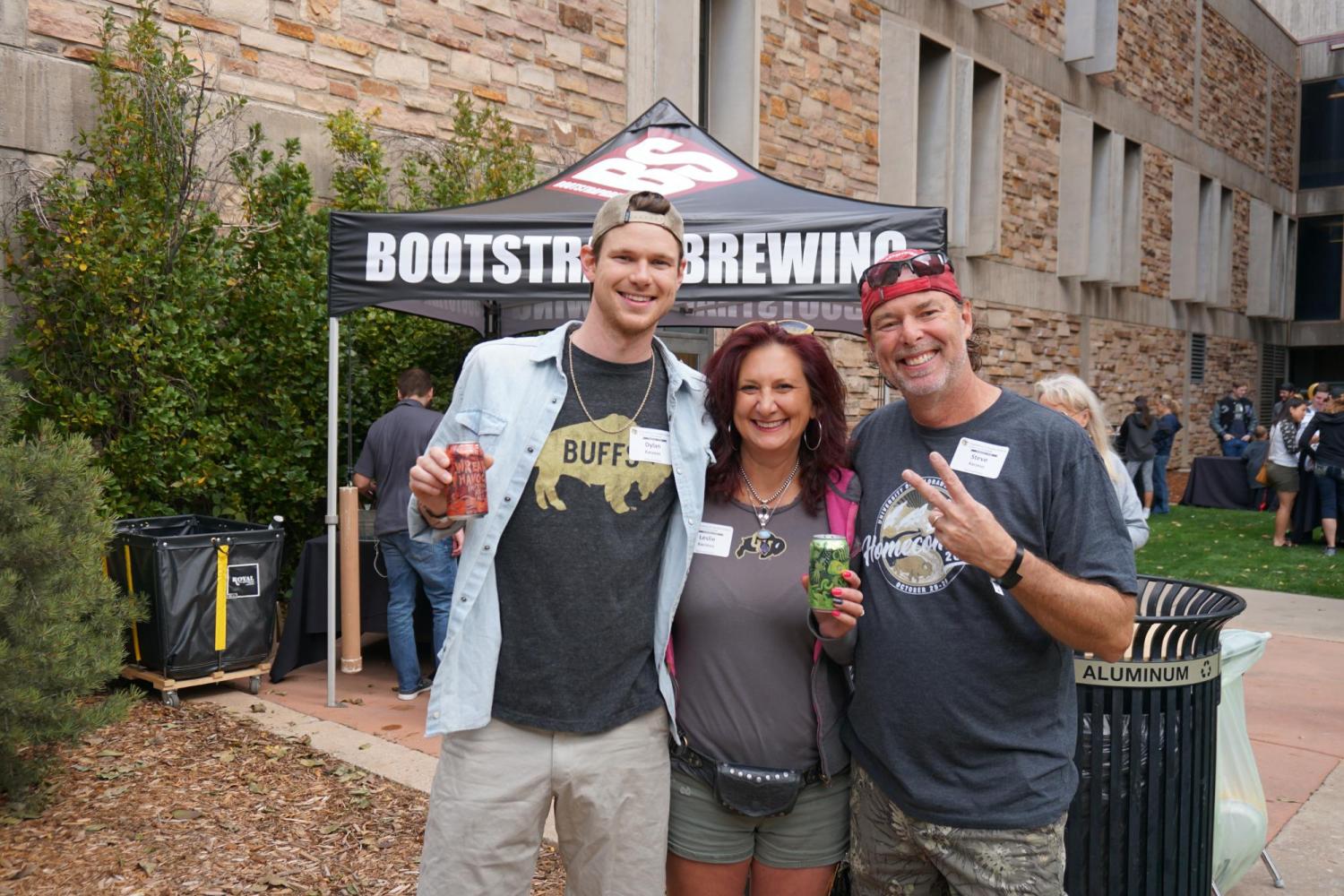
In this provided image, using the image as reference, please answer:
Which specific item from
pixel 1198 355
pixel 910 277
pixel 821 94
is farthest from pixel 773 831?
pixel 1198 355

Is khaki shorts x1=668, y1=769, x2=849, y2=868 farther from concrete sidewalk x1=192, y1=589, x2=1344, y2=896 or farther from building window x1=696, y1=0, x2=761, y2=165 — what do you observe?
building window x1=696, y1=0, x2=761, y2=165

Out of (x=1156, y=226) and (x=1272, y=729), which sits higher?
(x=1156, y=226)

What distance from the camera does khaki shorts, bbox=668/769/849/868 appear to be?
7.30ft

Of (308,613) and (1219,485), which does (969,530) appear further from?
(1219,485)

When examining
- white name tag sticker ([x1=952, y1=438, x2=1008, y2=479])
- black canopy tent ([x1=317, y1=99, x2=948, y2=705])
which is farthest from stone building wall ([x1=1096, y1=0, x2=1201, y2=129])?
white name tag sticker ([x1=952, y1=438, x2=1008, y2=479])

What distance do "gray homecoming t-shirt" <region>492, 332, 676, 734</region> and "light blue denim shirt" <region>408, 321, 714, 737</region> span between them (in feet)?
0.09

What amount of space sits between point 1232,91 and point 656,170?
73.5 ft

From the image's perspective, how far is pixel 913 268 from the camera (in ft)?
7.07

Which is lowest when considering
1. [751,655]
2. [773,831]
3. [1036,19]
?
[773,831]

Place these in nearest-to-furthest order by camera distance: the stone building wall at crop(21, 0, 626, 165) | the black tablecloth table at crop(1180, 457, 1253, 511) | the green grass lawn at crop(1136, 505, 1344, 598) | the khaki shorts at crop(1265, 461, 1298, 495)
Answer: the stone building wall at crop(21, 0, 626, 165) → the green grass lawn at crop(1136, 505, 1344, 598) → the khaki shorts at crop(1265, 461, 1298, 495) → the black tablecloth table at crop(1180, 457, 1253, 511)

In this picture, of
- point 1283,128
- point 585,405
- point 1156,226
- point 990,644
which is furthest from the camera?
point 1283,128

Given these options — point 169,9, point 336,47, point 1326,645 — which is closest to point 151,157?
point 169,9

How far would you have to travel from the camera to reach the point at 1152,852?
2652 millimetres

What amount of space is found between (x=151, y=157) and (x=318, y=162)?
4.88 ft
